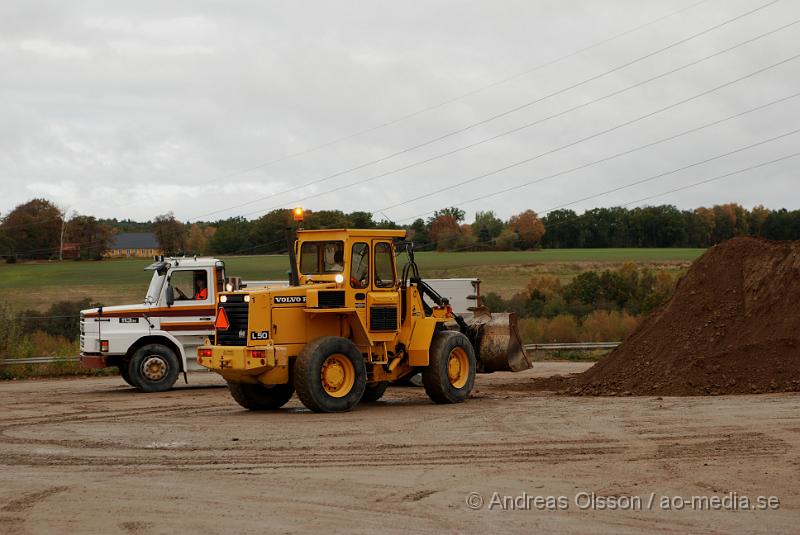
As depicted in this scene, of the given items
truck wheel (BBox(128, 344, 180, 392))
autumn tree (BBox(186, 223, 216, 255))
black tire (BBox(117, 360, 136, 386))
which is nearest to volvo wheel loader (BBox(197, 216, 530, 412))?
truck wheel (BBox(128, 344, 180, 392))

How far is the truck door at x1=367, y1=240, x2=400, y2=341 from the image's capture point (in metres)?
17.4

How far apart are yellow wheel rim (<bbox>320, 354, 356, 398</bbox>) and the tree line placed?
40.2 feet

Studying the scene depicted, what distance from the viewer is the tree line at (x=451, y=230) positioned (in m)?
39.3

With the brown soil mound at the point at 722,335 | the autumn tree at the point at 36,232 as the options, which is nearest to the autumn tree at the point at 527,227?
the autumn tree at the point at 36,232

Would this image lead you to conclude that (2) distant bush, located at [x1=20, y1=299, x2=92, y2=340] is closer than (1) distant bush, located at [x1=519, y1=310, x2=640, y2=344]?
Yes

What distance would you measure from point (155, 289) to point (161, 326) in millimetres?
763

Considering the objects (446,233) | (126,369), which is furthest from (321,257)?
(446,233)

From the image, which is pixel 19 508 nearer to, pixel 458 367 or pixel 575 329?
pixel 458 367

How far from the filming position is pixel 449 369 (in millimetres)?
18359

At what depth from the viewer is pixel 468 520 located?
9055 millimetres

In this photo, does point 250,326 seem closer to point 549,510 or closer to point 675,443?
point 675,443

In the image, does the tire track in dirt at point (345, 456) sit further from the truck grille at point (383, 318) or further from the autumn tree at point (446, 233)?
the autumn tree at point (446, 233)

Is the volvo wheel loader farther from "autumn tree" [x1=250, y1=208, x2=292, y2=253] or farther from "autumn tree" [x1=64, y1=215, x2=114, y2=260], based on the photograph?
"autumn tree" [x1=64, y1=215, x2=114, y2=260]

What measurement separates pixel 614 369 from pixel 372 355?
530cm
